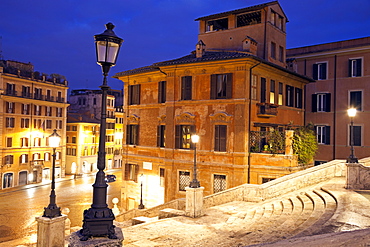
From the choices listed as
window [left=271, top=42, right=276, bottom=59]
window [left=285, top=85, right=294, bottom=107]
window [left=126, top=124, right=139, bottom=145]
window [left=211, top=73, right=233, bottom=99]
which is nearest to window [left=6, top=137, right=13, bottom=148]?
window [left=126, top=124, right=139, bottom=145]

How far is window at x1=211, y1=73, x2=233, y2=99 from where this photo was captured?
2262 centimetres

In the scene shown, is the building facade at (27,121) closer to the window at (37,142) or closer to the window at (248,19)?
the window at (37,142)

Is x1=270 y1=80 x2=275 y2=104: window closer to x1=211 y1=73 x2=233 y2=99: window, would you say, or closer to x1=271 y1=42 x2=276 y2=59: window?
x1=271 y1=42 x2=276 y2=59: window

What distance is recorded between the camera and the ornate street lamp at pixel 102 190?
19.5 ft

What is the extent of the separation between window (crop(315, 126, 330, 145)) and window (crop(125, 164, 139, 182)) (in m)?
18.2

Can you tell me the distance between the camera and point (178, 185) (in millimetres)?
24484

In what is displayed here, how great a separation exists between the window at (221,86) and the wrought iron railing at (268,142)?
3.18m

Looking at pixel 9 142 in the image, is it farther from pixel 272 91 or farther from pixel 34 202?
pixel 272 91

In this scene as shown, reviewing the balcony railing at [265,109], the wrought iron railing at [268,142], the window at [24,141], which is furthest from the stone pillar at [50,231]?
the window at [24,141]

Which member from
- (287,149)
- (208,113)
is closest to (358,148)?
(287,149)

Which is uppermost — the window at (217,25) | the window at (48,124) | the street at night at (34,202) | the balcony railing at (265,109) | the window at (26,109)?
the window at (217,25)

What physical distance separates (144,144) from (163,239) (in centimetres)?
1675

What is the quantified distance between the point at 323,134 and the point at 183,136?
53.1 feet

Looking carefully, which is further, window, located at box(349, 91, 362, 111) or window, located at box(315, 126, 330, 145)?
window, located at box(315, 126, 330, 145)
